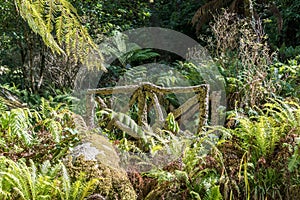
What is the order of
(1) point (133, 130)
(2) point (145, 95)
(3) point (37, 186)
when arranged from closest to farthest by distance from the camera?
(3) point (37, 186) → (1) point (133, 130) → (2) point (145, 95)

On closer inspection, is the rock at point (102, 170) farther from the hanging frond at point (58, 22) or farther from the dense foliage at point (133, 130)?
the hanging frond at point (58, 22)

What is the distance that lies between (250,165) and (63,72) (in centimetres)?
386

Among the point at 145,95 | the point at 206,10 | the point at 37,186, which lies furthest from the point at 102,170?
the point at 206,10

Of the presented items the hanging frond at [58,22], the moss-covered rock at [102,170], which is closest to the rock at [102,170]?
the moss-covered rock at [102,170]

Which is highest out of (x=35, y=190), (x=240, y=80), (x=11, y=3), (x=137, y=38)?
(x=11, y=3)

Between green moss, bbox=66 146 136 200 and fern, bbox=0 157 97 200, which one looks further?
green moss, bbox=66 146 136 200

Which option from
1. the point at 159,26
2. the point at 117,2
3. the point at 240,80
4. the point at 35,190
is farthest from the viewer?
Answer: the point at 159,26

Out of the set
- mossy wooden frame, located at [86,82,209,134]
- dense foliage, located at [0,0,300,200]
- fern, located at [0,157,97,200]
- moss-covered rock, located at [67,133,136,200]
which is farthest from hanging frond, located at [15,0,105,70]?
mossy wooden frame, located at [86,82,209,134]

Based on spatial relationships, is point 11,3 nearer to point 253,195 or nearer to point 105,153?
point 105,153

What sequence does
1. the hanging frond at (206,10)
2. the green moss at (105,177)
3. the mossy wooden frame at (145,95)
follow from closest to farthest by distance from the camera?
the green moss at (105,177), the mossy wooden frame at (145,95), the hanging frond at (206,10)

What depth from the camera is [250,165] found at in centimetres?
291

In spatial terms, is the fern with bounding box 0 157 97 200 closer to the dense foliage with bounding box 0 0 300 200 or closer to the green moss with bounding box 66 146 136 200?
the dense foliage with bounding box 0 0 300 200

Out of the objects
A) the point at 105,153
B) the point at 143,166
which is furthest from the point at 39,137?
the point at 143,166

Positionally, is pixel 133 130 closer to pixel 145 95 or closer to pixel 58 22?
pixel 145 95
